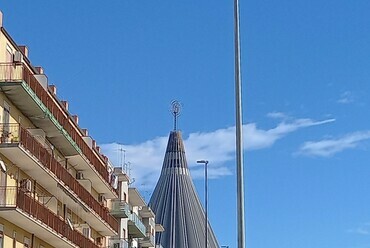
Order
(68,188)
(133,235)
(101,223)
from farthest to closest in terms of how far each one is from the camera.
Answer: (133,235) → (101,223) → (68,188)

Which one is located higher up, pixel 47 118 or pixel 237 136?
pixel 47 118

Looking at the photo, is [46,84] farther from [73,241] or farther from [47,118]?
[73,241]

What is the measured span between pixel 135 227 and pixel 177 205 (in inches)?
3686

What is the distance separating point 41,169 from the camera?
144ft

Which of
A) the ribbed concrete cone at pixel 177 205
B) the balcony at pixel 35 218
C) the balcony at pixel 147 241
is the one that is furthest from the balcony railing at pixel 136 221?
the ribbed concrete cone at pixel 177 205

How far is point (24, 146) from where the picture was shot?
133ft

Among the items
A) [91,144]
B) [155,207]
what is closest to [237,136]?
[91,144]

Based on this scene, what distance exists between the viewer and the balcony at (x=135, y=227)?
79.1 meters

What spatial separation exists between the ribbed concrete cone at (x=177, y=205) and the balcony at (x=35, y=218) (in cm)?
11073

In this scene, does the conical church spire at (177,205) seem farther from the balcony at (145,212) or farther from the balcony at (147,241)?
the balcony at (147,241)

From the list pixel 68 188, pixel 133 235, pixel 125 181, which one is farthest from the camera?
pixel 133 235

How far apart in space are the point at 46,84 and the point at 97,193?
64.1 ft

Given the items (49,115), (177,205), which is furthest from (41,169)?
(177,205)

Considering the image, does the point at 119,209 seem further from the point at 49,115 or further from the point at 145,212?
the point at 49,115
